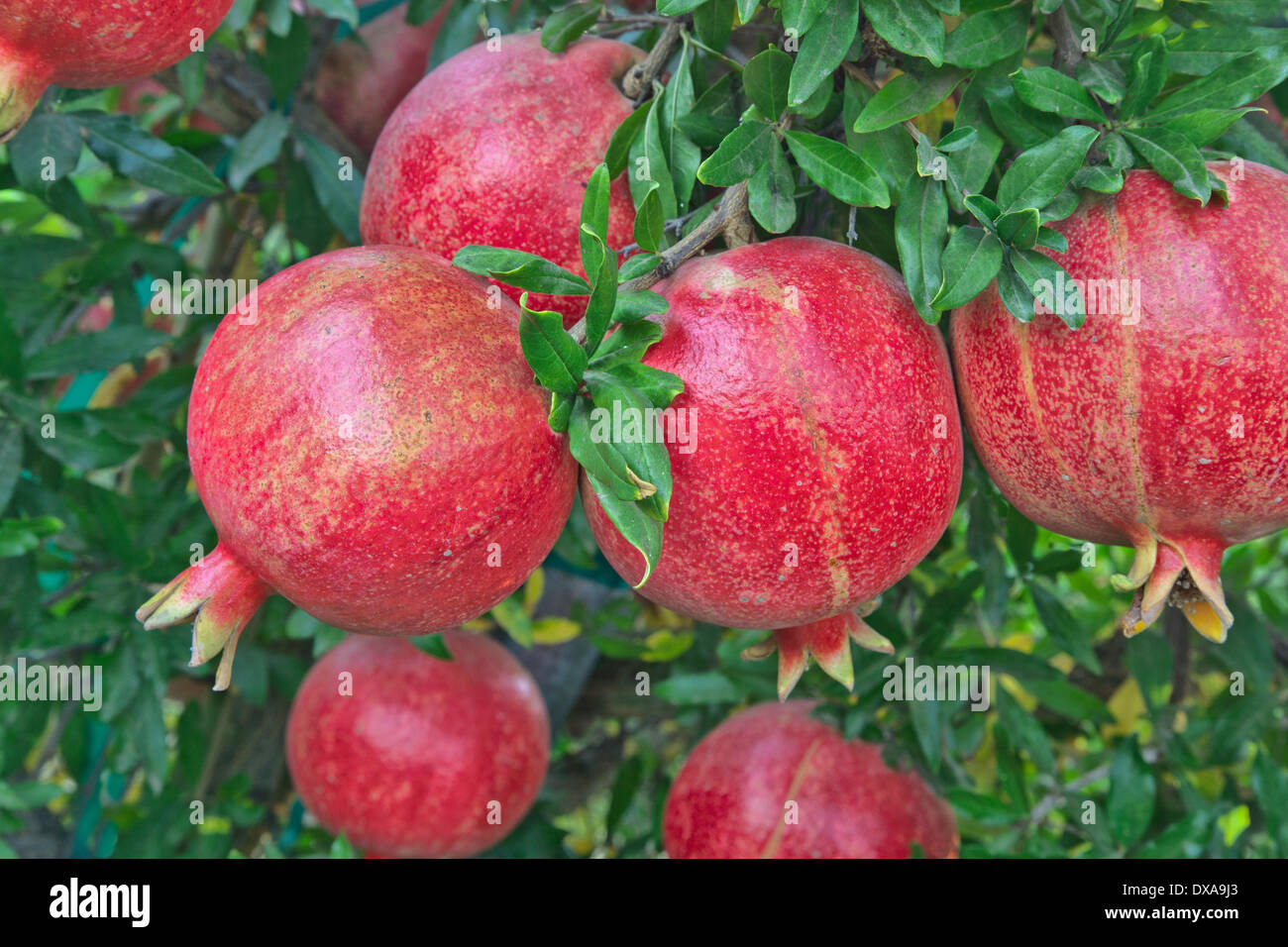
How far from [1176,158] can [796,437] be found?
0.37 m

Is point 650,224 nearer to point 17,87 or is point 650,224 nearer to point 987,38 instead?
point 987,38

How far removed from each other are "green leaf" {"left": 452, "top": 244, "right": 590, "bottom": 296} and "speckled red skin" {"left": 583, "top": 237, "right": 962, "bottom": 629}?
86 millimetres

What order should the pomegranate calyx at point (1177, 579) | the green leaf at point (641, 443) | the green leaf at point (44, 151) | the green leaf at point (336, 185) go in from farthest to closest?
the green leaf at point (336, 185)
the green leaf at point (44, 151)
the pomegranate calyx at point (1177, 579)
the green leaf at point (641, 443)

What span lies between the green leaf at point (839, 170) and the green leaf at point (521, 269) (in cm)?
22

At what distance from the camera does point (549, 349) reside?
0.83 meters

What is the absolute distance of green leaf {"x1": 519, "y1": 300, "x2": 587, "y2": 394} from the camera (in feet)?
2.68

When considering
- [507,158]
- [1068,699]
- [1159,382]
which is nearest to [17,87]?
[507,158]

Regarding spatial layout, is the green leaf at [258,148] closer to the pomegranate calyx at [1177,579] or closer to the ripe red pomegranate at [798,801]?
the ripe red pomegranate at [798,801]

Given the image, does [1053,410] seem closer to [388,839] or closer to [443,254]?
[443,254]

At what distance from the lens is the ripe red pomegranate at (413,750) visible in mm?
1651

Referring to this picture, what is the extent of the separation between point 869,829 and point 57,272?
1.59 meters

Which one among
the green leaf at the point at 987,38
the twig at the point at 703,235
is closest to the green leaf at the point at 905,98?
the green leaf at the point at 987,38

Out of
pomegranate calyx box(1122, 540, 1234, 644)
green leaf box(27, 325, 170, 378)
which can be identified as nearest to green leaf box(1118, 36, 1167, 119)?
pomegranate calyx box(1122, 540, 1234, 644)

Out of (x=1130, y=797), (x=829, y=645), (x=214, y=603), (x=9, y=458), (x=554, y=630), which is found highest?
(x=214, y=603)
